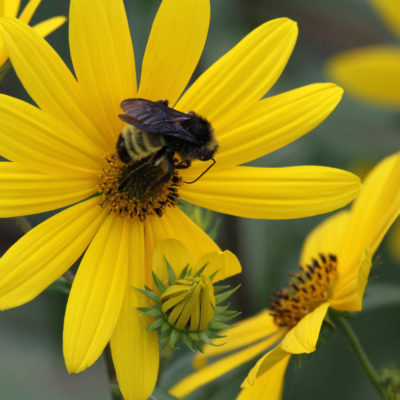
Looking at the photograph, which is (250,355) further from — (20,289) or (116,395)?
(20,289)

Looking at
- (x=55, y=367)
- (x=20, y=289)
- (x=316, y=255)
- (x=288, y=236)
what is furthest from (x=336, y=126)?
(x=20, y=289)

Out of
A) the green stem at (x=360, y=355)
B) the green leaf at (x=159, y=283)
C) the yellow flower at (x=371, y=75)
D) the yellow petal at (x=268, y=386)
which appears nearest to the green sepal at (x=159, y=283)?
the green leaf at (x=159, y=283)

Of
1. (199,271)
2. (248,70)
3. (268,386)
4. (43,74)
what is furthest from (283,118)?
(268,386)

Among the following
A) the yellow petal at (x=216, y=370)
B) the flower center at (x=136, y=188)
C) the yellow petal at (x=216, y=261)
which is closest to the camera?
the yellow petal at (x=216, y=261)

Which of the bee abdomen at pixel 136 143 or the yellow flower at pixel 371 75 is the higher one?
the bee abdomen at pixel 136 143

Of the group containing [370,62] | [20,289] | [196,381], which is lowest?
[196,381]

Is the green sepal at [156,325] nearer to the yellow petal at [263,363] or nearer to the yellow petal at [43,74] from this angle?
the yellow petal at [263,363]

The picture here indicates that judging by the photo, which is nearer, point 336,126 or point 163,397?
point 163,397
